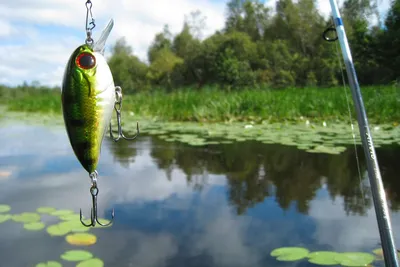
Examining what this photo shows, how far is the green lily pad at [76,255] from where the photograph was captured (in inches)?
67.4

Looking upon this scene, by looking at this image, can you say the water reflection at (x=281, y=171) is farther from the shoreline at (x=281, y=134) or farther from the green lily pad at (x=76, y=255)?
the green lily pad at (x=76, y=255)

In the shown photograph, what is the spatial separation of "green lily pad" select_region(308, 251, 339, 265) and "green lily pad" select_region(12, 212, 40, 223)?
1.44 metres

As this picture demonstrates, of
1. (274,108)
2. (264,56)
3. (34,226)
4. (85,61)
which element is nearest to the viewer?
(85,61)

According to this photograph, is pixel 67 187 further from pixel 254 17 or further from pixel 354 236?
pixel 254 17

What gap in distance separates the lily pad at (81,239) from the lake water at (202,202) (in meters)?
0.03

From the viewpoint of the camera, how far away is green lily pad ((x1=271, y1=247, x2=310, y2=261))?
1738 mm

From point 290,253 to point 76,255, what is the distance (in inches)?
36.9

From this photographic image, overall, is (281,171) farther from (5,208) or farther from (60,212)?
(5,208)

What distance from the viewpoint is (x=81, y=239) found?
1921mm

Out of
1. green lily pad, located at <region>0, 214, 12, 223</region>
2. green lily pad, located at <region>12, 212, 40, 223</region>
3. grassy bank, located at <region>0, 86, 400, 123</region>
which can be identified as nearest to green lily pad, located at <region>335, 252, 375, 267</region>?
green lily pad, located at <region>12, 212, 40, 223</region>

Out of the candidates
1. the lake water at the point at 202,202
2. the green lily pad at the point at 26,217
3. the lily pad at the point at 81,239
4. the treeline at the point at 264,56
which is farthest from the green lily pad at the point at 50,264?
the treeline at the point at 264,56

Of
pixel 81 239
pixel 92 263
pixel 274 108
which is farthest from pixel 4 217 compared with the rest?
pixel 274 108

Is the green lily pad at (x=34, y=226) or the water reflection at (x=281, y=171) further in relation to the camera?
the water reflection at (x=281, y=171)

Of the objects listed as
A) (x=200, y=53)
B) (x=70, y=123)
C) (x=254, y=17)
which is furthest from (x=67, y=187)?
(x=254, y=17)
